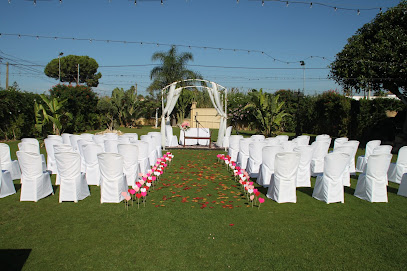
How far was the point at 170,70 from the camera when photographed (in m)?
29.4

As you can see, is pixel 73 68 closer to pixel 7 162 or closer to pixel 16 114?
pixel 16 114

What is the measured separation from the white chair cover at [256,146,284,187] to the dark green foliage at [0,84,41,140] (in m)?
12.8

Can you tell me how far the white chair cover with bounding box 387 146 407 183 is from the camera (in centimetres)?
827

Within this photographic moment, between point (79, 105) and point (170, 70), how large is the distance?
9725mm

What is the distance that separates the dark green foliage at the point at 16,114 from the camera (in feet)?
50.4

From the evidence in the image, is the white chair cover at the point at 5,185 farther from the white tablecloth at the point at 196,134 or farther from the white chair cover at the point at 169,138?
the white tablecloth at the point at 196,134

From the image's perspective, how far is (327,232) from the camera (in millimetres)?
4938

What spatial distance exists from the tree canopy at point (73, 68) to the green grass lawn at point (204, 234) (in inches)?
1648

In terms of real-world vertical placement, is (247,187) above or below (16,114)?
below

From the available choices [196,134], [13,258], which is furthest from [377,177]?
[196,134]

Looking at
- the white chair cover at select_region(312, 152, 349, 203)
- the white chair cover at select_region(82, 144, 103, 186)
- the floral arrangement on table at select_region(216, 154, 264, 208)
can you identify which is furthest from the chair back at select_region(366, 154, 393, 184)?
the white chair cover at select_region(82, 144, 103, 186)

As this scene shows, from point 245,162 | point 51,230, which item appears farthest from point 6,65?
point 51,230

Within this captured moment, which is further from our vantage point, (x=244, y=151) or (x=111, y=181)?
(x=244, y=151)

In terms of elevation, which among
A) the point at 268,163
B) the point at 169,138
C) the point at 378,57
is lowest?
the point at 268,163
